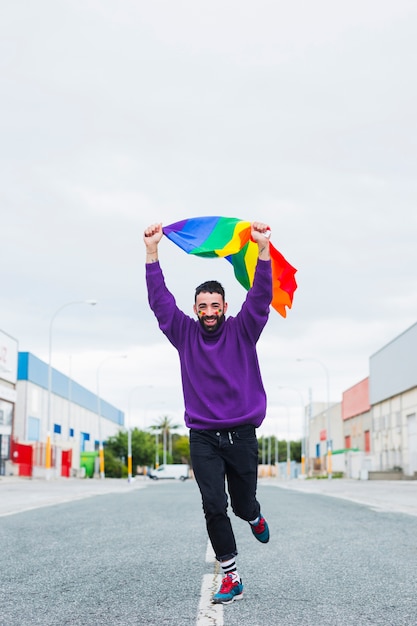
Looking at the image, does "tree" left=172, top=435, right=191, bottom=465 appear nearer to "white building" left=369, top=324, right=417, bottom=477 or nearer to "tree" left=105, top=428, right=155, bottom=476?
"tree" left=105, top=428, right=155, bottom=476

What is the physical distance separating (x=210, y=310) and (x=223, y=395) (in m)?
0.55

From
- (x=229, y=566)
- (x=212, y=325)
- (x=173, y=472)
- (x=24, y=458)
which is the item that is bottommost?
(x=173, y=472)

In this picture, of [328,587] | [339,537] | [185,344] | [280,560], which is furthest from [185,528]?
[185,344]

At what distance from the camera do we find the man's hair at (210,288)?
5230 mm

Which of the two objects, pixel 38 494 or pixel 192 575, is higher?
pixel 192 575

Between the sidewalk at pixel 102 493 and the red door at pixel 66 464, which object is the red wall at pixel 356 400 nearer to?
the red door at pixel 66 464

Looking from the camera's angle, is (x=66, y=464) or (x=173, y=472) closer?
(x=66, y=464)

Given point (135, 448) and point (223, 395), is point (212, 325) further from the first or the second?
point (135, 448)

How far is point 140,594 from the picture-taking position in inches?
211

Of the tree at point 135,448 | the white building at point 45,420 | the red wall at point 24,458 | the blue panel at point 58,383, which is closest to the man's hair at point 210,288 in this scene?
the white building at point 45,420

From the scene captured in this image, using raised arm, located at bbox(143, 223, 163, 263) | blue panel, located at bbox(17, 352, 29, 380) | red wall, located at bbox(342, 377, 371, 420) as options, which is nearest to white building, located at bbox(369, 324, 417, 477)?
red wall, located at bbox(342, 377, 371, 420)

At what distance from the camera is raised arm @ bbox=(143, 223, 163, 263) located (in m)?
5.50

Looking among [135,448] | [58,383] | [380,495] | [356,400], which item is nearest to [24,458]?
[58,383]

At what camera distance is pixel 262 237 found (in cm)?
526
